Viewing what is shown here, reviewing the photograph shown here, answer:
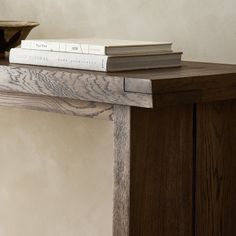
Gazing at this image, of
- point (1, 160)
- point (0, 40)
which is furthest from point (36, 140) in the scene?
point (0, 40)

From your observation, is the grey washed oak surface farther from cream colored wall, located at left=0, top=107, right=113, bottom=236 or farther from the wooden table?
cream colored wall, located at left=0, top=107, right=113, bottom=236

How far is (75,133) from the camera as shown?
189 centimetres

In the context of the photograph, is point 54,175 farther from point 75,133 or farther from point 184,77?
point 184,77

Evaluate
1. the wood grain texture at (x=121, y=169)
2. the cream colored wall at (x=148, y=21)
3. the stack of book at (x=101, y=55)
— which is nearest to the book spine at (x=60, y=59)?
the stack of book at (x=101, y=55)

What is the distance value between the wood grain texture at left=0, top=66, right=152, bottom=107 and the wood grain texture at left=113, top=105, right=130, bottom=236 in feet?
0.10

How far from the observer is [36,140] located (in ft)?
6.51

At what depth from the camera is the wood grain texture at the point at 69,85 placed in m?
1.19

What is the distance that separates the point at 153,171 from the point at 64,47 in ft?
0.97

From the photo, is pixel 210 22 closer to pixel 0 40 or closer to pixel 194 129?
pixel 194 129

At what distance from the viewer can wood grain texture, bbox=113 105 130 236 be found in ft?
3.98

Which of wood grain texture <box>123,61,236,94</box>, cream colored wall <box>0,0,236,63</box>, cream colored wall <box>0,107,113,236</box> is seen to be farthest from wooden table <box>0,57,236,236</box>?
cream colored wall <box>0,107,113,236</box>

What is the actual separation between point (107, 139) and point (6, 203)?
459 mm

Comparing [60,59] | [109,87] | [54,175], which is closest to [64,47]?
[60,59]

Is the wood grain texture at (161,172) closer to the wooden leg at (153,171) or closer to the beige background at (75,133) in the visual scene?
the wooden leg at (153,171)
